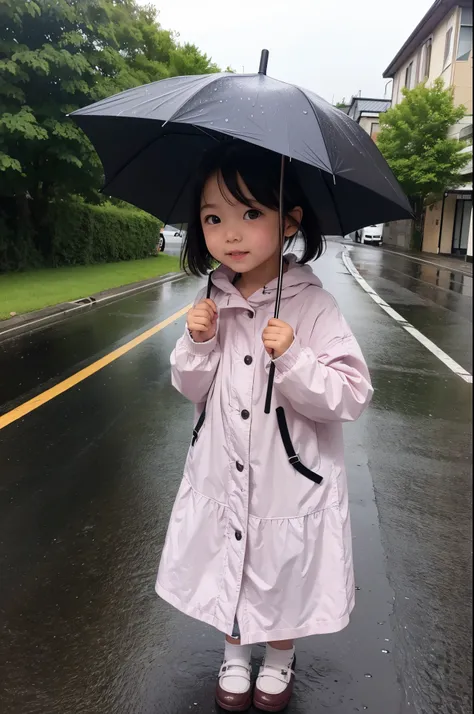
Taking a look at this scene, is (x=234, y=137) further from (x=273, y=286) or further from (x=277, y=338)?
(x=277, y=338)

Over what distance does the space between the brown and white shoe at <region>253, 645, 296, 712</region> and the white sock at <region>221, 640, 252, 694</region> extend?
51 millimetres

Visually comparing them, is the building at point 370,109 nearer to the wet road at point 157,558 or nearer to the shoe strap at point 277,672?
the wet road at point 157,558

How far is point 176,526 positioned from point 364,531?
5.19 feet

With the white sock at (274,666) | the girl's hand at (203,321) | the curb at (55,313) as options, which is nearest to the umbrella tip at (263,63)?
the girl's hand at (203,321)

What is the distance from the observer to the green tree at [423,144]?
2923cm

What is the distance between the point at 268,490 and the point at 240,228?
0.79 meters

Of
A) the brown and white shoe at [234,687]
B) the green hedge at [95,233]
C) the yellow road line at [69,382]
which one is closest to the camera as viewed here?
the brown and white shoe at [234,687]

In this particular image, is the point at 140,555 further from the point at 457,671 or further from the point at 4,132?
the point at 4,132

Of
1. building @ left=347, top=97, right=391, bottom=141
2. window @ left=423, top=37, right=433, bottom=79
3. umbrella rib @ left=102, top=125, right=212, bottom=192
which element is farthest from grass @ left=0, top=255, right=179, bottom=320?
building @ left=347, top=97, right=391, bottom=141

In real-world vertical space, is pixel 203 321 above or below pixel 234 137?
below

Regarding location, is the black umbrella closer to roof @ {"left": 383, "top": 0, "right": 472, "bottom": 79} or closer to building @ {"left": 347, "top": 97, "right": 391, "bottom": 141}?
roof @ {"left": 383, "top": 0, "right": 472, "bottom": 79}

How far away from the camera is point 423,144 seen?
30625 millimetres

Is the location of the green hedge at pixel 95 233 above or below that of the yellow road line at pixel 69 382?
above

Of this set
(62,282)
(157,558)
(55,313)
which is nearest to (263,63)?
(157,558)
